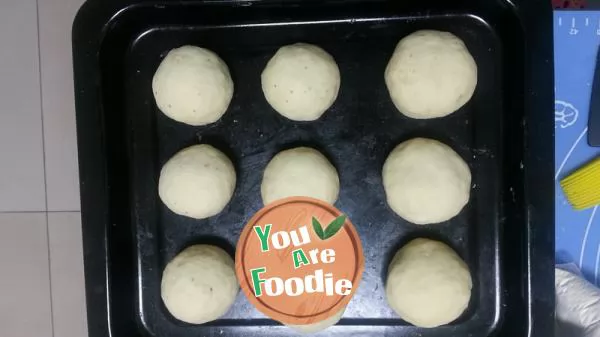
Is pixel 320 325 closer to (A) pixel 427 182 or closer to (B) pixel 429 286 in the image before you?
(B) pixel 429 286

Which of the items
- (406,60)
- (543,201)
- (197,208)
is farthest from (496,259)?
(197,208)

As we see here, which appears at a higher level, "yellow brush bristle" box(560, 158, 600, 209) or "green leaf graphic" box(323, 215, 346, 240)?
"yellow brush bristle" box(560, 158, 600, 209)

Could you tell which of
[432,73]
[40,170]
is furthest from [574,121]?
[40,170]

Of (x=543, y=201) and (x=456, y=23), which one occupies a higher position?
(x=456, y=23)

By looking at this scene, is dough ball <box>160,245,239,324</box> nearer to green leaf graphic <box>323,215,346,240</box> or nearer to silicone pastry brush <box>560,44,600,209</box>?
green leaf graphic <box>323,215,346,240</box>

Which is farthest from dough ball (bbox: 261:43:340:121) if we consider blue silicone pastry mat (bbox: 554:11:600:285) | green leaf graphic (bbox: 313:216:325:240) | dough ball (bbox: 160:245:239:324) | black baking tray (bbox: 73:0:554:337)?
blue silicone pastry mat (bbox: 554:11:600:285)

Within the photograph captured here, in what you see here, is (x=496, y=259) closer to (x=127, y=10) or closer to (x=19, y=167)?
(x=127, y=10)
